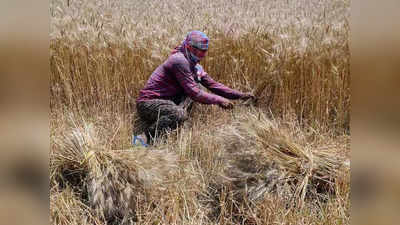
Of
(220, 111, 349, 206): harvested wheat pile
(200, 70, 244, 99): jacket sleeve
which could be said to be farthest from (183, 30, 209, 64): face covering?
(220, 111, 349, 206): harvested wheat pile

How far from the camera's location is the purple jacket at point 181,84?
2.54m

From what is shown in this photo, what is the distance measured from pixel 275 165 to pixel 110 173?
1004mm

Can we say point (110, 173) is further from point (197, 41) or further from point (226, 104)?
point (197, 41)

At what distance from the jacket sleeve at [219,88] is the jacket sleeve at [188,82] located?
0.68ft

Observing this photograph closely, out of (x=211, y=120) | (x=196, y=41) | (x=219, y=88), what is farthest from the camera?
(x=211, y=120)

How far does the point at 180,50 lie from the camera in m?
2.62

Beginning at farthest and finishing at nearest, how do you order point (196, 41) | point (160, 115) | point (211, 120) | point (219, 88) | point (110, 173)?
point (211, 120), point (219, 88), point (160, 115), point (196, 41), point (110, 173)

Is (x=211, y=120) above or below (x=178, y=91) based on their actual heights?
below

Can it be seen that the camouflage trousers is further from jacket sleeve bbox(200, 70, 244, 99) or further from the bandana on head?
the bandana on head

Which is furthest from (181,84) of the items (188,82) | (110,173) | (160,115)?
(110,173)

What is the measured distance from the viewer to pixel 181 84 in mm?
2564

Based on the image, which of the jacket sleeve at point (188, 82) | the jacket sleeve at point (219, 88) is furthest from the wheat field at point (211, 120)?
the jacket sleeve at point (188, 82)
